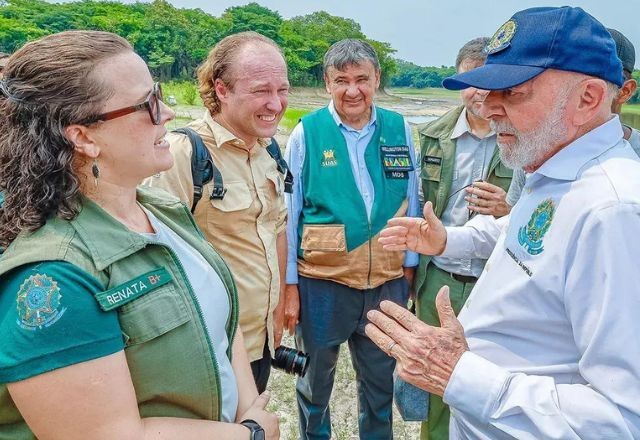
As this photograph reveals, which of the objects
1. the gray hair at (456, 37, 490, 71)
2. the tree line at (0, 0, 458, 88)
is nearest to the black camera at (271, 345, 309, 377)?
the gray hair at (456, 37, 490, 71)

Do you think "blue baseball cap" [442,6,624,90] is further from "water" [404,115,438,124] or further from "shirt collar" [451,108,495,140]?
"water" [404,115,438,124]

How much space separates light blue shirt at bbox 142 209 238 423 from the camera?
5.49 ft

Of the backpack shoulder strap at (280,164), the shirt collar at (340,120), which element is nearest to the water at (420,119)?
the shirt collar at (340,120)

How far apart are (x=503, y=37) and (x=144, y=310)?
162 centimetres

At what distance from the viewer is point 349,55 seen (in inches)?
145

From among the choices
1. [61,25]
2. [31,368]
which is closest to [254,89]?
[31,368]

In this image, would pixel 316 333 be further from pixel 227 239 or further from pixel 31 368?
pixel 31 368

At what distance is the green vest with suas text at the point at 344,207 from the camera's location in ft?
11.3

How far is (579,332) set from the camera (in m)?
1.54

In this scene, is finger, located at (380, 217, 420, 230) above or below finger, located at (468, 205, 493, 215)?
above

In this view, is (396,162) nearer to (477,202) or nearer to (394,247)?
(477,202)

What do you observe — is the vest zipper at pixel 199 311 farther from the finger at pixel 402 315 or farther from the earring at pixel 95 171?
the finger at pixel 402 315

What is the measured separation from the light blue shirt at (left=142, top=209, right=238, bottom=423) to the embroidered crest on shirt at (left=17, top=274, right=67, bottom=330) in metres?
0.40

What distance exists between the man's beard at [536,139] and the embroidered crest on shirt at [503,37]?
0.28 meters
